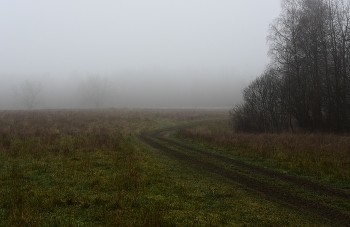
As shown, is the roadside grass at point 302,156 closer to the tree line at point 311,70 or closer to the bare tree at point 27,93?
the tree line at point 311,70

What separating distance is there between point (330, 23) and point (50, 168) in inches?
1075

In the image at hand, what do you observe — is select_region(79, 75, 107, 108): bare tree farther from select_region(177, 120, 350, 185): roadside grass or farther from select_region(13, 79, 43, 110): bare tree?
select_region(177, 120, 350, 185): roadside grass

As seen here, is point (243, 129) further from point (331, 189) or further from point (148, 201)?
point (148, 201)

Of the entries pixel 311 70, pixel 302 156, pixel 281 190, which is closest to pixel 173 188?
pixel 281 190

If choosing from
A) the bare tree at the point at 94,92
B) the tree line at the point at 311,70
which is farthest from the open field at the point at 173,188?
the bare tree at the point at 94,92

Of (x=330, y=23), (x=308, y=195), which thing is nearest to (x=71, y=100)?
(x=330, y=23)

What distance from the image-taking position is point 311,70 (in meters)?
25.1

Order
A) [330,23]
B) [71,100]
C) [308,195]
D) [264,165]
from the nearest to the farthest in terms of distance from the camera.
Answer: [308,195], [264,165], [330,23], [71,100]

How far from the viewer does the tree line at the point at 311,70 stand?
23.2 meters

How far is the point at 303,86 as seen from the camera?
25812 millimetres

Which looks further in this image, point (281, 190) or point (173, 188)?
point (173, 188)

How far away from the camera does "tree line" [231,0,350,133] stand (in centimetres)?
2319

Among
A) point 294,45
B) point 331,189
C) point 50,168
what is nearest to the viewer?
point 331,189

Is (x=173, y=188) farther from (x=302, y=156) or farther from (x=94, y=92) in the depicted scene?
(x=94, y=92)
